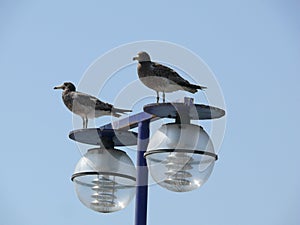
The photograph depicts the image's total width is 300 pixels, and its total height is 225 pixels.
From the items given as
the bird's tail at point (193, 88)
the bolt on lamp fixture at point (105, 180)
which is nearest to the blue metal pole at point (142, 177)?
the bolt on lamp fixture at point (105, 180)

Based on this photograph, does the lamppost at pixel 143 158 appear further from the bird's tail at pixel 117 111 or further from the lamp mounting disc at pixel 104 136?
the bird's tail at pixel 117 111

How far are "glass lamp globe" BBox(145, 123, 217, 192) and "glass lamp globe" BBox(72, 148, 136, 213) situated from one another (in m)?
0.53

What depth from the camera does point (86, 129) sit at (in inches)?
225

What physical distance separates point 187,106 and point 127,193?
3.22 ft

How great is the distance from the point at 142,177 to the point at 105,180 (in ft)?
1.01

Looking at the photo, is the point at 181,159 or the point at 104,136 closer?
the point at 181,159

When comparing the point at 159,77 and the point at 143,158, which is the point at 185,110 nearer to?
the point at 143,158

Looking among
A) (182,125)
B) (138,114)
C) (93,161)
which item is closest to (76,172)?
(93,161)

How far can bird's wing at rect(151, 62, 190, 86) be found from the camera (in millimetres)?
5805

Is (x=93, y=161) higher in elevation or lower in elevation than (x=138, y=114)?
lower

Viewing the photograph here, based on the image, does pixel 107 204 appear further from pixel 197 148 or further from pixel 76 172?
pixel 197 148

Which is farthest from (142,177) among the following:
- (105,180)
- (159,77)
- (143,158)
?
(159,77)

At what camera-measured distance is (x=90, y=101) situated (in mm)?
6379

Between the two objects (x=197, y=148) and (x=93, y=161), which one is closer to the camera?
(x=197, y=148)
